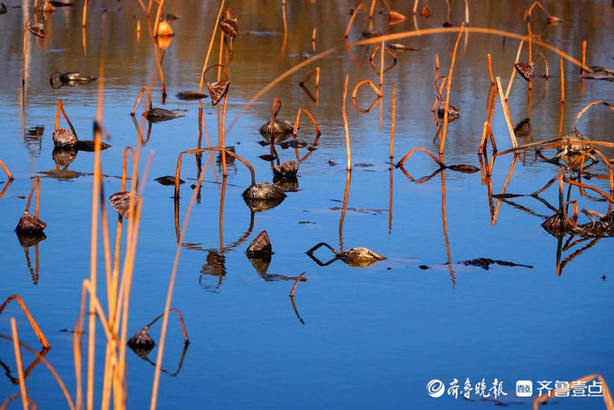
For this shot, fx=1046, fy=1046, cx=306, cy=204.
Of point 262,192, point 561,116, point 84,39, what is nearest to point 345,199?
point 262,192

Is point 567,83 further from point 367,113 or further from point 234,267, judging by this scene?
point 234,267

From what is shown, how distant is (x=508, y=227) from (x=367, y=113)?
270 cm

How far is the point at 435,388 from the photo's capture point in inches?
111

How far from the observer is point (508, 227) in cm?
449

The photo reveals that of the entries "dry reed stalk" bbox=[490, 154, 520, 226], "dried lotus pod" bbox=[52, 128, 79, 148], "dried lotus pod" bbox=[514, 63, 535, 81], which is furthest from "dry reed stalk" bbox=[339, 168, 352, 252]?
"dried lotus pod" bbox=[514, 63, 535, 81]

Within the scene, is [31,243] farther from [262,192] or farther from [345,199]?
[345,199]

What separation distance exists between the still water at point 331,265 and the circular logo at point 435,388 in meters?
0.02

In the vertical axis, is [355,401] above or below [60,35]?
below

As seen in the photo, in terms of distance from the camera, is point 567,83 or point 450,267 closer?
point 450,267

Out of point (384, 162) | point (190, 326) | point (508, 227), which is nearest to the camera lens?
point (190, 326)

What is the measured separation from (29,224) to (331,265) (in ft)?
4.03

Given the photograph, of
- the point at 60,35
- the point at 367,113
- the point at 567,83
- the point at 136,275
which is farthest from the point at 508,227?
the point at 60,35

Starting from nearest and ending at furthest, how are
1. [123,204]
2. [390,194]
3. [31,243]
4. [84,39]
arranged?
[123,204] → [31,243] → [390,194] → [84,39]

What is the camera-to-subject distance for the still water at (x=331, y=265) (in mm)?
2895
